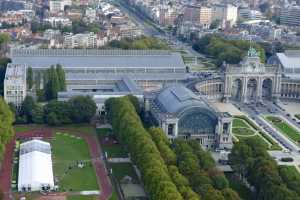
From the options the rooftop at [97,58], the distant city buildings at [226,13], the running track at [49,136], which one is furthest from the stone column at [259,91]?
the distant city buildings at [226,13]

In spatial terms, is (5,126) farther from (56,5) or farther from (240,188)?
(56,5)

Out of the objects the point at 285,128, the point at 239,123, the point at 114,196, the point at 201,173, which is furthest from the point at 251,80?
the point at 114,196

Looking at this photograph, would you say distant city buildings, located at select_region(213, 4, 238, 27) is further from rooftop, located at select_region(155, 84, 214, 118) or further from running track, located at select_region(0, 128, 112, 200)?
running track, located at select_region(0, 128, 112, 200)

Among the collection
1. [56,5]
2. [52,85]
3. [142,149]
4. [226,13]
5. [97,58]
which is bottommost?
[142,149]

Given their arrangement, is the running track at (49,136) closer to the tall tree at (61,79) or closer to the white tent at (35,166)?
the white tent at (35,166)

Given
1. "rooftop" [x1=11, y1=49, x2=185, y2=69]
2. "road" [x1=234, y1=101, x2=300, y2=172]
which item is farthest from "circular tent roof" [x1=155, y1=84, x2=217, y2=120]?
"rooftop" [x1=11, y1=49, x2=185, y2=69]

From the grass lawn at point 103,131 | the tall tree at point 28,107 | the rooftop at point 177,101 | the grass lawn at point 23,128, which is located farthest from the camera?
the tall tree at point 28,107
